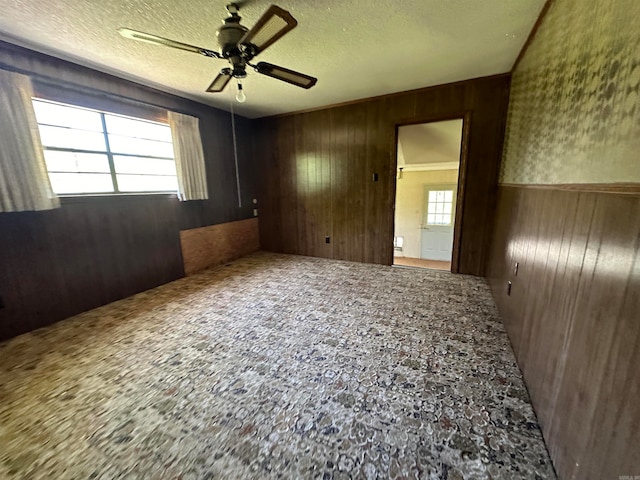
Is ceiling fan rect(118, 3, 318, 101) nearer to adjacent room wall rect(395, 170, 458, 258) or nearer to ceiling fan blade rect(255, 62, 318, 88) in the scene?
ceiling fan blade rect(255, 62, 318, 88)

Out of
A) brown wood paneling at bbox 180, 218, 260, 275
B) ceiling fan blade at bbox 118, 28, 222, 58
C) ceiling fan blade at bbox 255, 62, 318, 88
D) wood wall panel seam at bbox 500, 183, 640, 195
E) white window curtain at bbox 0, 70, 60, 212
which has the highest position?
ceiling fan blade at bbox 118, 28, 222, 58

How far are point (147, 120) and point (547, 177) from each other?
417 cm

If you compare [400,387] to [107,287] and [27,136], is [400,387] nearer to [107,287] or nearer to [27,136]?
[107,287]

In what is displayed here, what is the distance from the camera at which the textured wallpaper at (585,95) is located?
0.91 m

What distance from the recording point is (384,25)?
79.9 inches

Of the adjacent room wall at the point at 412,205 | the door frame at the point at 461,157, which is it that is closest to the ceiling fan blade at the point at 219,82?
the door frame at the point at 461,157

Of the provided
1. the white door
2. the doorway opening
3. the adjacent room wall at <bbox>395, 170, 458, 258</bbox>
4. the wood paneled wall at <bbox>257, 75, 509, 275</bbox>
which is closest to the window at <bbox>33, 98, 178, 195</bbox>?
the wood paneled wall at <bbox>257, 75, 509, 275</bbox>

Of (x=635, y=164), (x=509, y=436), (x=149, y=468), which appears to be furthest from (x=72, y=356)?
(x=635, y=164)

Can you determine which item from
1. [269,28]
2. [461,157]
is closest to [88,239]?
[269,28]

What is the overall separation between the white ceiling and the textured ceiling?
1393 mm

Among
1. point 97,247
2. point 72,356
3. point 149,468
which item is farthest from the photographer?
point 97,247

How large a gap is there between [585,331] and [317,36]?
2.64m

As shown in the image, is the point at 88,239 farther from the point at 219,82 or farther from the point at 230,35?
the point at 230,35

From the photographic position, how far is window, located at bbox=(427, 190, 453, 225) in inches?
264
